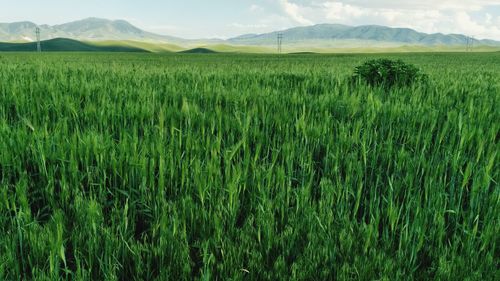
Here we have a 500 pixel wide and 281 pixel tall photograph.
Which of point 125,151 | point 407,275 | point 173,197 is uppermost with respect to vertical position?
point 125,151

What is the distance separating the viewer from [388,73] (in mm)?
6371

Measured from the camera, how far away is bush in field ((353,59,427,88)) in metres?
6.28

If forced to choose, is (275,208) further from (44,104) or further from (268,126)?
(44,104)

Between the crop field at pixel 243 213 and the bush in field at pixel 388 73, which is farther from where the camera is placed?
the bush in field at pixel 388 73

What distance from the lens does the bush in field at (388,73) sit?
628cm

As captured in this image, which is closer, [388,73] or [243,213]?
[243,213]

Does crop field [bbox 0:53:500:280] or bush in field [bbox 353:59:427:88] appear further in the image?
bush in field [bbox 353:59:427:88]

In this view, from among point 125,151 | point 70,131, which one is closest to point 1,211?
point 125,151

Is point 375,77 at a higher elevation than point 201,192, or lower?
higher

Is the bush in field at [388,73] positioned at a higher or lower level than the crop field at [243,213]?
higher

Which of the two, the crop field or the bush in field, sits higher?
the bush in field

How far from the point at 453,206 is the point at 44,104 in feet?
11.4

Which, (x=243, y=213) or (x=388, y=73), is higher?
(x=388, y=73)

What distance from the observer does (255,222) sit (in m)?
1.69
